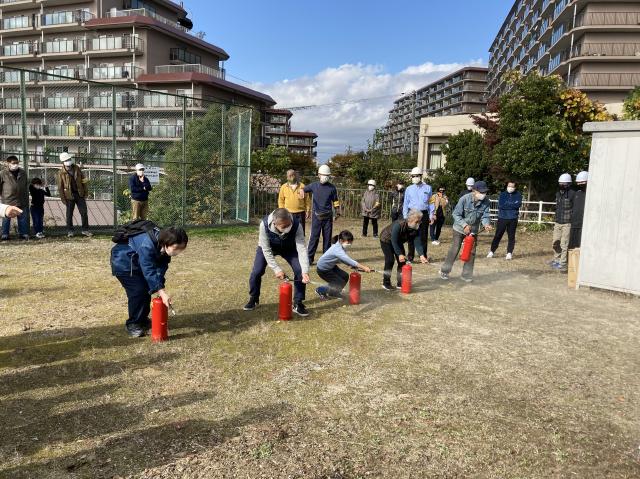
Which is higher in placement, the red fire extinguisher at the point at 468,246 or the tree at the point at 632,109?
the tree at the point at 632,109

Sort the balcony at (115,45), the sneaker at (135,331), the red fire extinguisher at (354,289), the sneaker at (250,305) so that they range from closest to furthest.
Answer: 1. the sneaker at (135,331)
2. the sneaker at (250,305)
3. the red fire extinguisher at (354,289)
4. the balcony at (115,45)

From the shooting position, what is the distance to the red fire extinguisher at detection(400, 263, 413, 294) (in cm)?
708

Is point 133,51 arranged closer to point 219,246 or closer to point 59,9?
point 59,9

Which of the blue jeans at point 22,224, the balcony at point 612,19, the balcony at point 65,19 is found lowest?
the blue jeans at point 22,224

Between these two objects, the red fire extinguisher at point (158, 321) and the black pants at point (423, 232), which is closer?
the red fire extinguisher at point (158, 321)

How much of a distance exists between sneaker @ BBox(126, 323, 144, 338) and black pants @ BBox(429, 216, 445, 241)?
9.59m

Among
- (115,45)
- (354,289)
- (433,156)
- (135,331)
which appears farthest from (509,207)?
(115,45)

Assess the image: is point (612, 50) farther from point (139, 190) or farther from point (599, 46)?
point (139, 190)

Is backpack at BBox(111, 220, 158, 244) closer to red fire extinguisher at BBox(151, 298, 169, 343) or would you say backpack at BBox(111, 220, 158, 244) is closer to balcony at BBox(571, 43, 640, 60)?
red fire extinguisher at BBox(151, 298, 169, 343)

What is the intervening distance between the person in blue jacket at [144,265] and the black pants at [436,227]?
9492mm

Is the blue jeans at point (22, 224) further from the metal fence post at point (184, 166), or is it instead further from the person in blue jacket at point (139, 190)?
the metal fence post at point (184, 166)

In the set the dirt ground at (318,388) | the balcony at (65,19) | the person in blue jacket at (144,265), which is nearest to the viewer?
the dirt ground at (318,388)

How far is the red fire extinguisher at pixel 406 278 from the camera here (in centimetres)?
708

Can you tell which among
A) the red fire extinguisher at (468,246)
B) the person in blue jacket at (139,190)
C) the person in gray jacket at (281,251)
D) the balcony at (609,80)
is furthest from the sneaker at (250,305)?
the balcony at (609,80)
